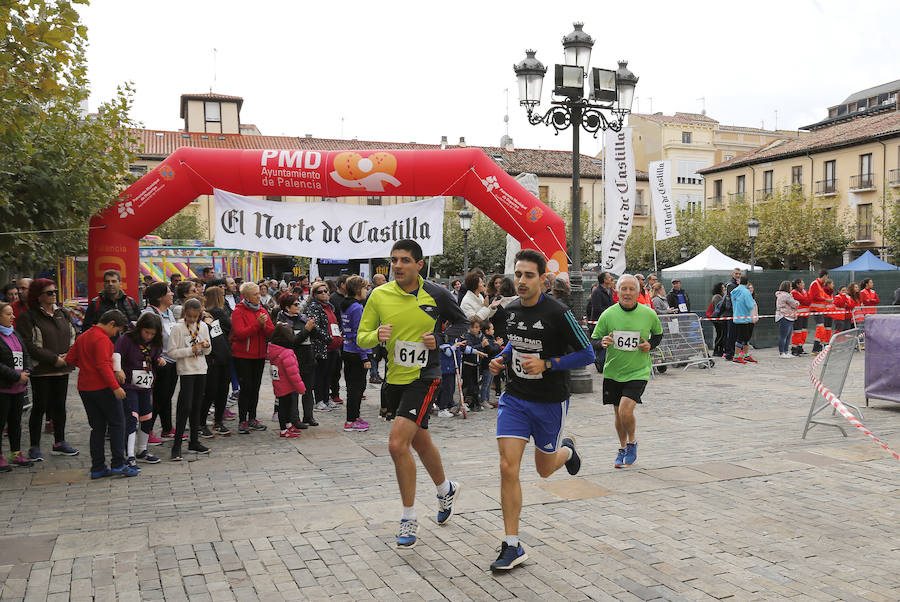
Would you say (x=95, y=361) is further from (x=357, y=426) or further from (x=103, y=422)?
(x=357, y=426)

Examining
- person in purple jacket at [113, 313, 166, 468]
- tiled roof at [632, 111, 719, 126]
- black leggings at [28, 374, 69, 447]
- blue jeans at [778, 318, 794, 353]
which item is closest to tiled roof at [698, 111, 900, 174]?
tiled roof at [632, 111, 719, 126]

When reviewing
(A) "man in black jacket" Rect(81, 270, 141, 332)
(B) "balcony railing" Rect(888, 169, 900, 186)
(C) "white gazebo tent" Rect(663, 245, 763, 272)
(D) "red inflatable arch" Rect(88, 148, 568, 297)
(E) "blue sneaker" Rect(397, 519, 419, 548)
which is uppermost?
(B) "balcony railing" Rect(888, 169, 900, 186)

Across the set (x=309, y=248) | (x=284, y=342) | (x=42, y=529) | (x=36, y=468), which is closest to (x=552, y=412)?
(x=42, y=529)

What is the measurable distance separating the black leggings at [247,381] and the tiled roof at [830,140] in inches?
1654

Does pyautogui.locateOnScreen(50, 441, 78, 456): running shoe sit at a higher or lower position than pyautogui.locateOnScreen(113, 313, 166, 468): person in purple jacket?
lower

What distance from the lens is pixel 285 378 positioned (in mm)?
8547

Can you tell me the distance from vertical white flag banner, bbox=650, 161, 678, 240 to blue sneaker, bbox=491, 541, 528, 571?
1456cm

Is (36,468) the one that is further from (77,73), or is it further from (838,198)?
(838,198)

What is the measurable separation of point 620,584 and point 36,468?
18.6 feet

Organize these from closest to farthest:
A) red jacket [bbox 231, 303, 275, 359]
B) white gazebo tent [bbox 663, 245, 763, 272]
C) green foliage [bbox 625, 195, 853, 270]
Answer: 1. red jacket [bbox 231, 303, 275, 359]
2. white gazebo tent [bbox 663, 245, 763, 272]
3. green foliage [bbox 625, 195, 853, 270]

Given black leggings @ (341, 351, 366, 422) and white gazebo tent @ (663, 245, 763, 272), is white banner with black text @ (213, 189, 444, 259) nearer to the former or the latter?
black leggings @ (341, 351, 366, 422)

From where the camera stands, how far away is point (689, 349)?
15.0 metres

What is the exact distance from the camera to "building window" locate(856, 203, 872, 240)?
4291 cm

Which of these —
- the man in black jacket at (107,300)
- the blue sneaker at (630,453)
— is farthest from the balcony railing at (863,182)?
the man in black jacket at (107,300)
